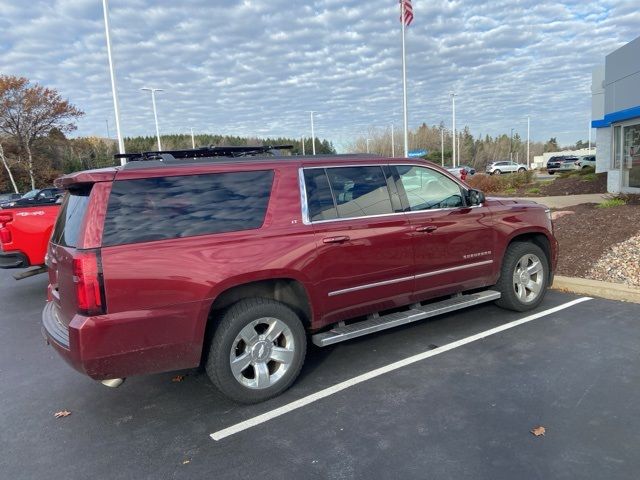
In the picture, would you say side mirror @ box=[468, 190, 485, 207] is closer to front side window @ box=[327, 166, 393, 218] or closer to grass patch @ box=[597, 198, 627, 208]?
front side window @ box=[327, 166, 393, 218]

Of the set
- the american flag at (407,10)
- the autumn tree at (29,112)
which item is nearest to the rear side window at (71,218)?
the american flag at (407,10)

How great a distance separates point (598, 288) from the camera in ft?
20.7

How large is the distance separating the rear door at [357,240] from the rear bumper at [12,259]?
5726 millimetres

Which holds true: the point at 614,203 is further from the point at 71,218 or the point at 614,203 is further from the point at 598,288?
the point at 71,218

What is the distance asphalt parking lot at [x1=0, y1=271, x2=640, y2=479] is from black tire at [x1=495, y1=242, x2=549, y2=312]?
40 centimetres

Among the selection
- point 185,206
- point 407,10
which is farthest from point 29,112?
point 185,206

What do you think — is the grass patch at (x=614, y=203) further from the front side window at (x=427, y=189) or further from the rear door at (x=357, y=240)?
the rear door at (x=357, y=240)

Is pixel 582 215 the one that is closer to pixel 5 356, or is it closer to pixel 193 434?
pixel 193 434

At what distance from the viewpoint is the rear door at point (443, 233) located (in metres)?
4.70

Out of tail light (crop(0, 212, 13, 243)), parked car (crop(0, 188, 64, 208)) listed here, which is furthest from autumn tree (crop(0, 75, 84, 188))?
tail light (crop(0, 212, 13, 243))

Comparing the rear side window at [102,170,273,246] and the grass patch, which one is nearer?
the rear side window at [102,170,273,246]

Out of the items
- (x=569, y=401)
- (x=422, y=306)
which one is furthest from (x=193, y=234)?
(x=569, y=401)

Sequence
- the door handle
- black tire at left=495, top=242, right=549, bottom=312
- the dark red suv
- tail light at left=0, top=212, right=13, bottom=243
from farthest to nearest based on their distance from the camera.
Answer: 1. tail light at left=0, top=212, right=13, bottom=243
2. black tire at left=495, top=242, right=549, bottom=312
3. the door handle
4. the dark red suv

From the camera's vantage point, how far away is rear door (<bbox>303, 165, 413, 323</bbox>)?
13.5 feet
